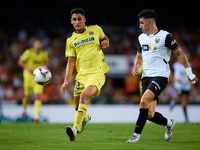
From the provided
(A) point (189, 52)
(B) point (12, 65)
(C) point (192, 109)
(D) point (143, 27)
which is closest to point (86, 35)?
(D) point (143, 27)

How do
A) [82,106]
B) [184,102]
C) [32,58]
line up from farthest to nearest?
1. [184,102]
2. [32,58]
3. [82,106]

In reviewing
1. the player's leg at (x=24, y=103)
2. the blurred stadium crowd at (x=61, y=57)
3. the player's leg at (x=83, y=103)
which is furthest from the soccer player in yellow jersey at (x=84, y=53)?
the blurred stadium crowd at (x=61, y=57)

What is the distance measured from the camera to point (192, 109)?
556 inches

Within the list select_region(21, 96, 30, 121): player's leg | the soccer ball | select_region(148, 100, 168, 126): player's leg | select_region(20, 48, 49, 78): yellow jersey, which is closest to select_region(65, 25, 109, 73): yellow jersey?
the soccer ball

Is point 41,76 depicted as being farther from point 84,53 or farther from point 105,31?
point 105,31

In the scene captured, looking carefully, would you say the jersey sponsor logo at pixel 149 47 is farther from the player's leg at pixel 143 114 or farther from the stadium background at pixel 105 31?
the stadium background at pixel 105 31

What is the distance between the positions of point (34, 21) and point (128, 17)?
6.45 meters

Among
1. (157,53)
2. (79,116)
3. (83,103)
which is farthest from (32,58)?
(157,53)

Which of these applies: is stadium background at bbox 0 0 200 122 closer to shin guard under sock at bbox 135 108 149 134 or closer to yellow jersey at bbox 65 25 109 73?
yellow jersey at bbox 65 25 109 73

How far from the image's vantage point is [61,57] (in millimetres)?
19062

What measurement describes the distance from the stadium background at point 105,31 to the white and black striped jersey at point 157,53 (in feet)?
→ 28.5

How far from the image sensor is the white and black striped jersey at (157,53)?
615 centimetres

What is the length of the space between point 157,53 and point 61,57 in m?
13.3

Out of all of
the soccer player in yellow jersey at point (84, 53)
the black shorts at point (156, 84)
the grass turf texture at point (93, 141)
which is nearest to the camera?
the grass turf texture at point (93, 141)
